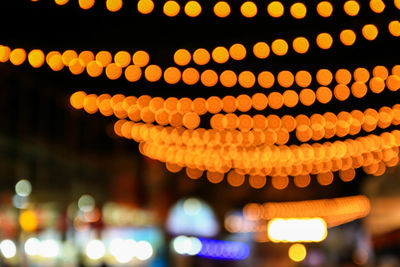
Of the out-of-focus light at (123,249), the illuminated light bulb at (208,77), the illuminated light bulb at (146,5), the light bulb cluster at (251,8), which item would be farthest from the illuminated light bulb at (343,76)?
the out-of-focus light at (123,249)

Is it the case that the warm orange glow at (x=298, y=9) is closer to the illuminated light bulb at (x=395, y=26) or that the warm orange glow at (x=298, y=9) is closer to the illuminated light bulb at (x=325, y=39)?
the illuminated light bulb at (x=325, y=39)

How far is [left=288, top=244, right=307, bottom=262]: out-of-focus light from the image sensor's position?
25.0 m

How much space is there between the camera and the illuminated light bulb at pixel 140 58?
6.28m

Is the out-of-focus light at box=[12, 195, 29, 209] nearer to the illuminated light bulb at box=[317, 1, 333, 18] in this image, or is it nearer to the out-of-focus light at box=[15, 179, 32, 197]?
the out-of-focus light at box=[15, 179, 32, 197]

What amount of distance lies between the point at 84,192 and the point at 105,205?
4.07ft

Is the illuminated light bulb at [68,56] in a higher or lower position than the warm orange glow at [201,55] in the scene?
higher

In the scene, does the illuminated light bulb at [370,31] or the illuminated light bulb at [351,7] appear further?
the illuminated light bulb at [370,31]

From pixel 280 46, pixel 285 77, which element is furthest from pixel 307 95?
pixel 280 46

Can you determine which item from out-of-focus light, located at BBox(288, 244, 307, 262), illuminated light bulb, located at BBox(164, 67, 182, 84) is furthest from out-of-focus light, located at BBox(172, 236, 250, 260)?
illuminated light bulb, located at BBox(164, 67, 182, 84)

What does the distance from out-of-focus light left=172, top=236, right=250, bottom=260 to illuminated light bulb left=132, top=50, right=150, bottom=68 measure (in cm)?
1203

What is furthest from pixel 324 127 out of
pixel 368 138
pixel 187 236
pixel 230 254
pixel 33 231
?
pixel 230 254

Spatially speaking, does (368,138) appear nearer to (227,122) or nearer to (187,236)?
(227,122)

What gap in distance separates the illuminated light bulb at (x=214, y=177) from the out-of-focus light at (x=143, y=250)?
641cm

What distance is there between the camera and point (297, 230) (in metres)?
24.1
